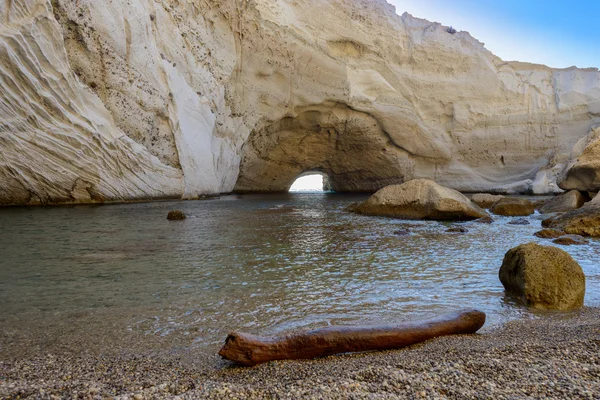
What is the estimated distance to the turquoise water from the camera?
9.75ft

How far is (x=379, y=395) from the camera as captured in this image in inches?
71.9

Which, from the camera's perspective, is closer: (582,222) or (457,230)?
(582,222)

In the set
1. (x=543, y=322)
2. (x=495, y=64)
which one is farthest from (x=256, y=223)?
(x=495, y=64)

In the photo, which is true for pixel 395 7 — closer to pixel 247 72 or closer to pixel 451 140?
pixel 451 140

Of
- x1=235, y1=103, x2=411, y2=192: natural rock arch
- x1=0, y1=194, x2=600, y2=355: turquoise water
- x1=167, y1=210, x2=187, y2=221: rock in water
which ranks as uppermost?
x1=235, y1=103, x2=411, y2=192: natural rock arch

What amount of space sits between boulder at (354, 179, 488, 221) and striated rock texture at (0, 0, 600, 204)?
21.5ft

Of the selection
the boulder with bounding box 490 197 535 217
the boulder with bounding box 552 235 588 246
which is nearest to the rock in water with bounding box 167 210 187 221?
the boulder with bounding box 552 235 588 246

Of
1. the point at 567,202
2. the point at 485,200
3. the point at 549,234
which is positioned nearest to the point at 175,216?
the point at 549,234

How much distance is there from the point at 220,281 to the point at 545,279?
297 centimetres

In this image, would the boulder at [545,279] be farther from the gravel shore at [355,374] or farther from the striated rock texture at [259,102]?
the striated rock texture at [259,102]

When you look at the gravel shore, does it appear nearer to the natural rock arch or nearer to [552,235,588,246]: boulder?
[552,235,588,246]: boulder

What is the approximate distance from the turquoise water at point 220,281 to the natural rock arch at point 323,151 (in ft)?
54.1

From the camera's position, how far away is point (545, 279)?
140 inches

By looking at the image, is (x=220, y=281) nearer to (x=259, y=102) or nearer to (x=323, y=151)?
(x=259, y=102)
